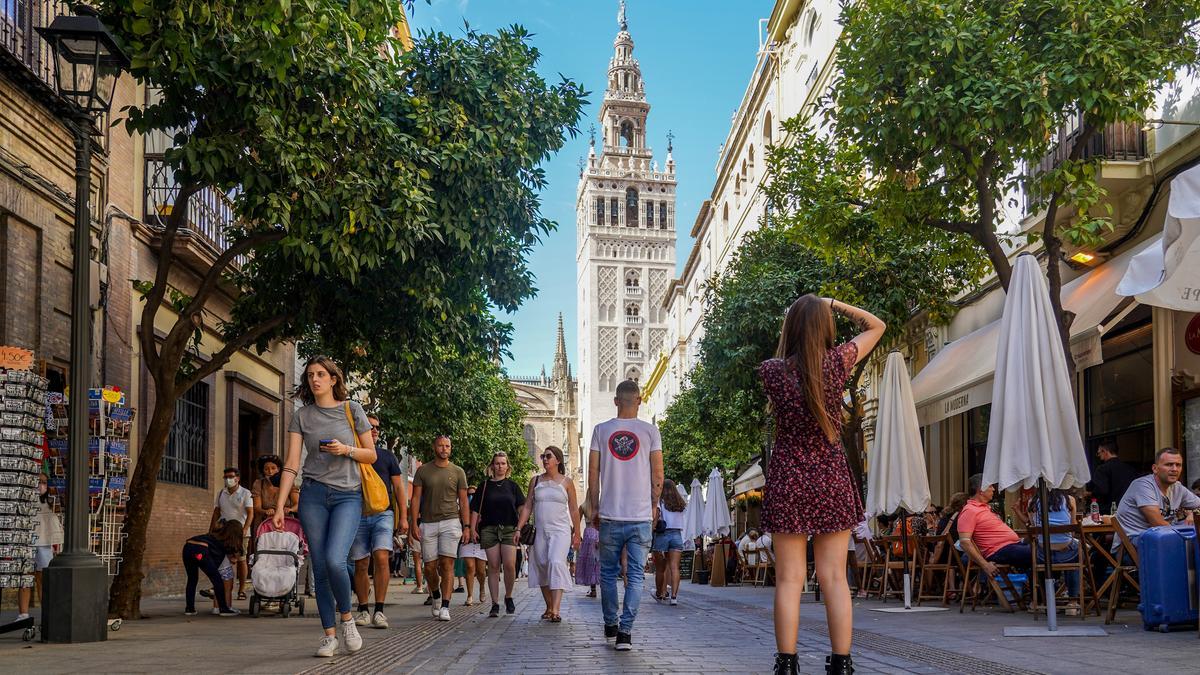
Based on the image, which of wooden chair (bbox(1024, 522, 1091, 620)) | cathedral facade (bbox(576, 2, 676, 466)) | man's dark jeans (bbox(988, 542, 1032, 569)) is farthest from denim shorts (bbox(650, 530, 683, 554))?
cathedral facade (bbox(576, 2, 676, 466))

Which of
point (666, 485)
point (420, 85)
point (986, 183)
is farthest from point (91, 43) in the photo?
point (666, 485)

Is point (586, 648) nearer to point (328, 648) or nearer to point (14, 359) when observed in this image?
point (328, 648)

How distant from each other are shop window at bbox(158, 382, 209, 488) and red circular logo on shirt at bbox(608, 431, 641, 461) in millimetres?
10959

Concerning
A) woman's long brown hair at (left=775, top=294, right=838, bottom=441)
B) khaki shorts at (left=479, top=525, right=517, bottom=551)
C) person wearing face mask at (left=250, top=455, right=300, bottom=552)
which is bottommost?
khaki shorts at (left=479, top=525, right=517, bottom=551)

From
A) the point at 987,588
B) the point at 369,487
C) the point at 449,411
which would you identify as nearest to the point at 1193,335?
the point at 987,588

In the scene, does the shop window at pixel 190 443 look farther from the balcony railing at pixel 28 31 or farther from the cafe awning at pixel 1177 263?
the cafe awning at pixel 1177 263

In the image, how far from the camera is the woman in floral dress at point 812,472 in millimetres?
5688

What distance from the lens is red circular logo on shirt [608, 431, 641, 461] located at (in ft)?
30.5

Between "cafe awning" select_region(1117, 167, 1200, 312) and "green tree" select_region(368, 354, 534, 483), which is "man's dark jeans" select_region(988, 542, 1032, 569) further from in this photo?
"green tree" select_region(368, 354, 534, 483)

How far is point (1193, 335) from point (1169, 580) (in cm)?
614

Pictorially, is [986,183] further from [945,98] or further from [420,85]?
[420,85]

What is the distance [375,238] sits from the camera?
12.0 metres

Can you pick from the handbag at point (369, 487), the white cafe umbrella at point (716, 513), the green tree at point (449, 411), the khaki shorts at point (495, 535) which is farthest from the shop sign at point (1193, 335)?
the white cafe umbrella at point (716, 513)

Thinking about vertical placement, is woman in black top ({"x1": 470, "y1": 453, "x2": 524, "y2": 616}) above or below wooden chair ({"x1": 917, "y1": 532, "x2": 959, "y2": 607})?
above
